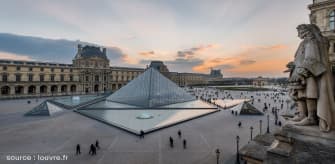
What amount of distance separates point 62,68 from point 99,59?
11.8 m

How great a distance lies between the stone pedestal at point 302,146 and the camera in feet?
8.37

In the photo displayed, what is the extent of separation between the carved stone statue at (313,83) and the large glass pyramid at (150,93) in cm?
2149

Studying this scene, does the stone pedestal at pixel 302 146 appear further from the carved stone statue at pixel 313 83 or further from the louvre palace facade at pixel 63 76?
the louvre palace facade at pixel 63 76

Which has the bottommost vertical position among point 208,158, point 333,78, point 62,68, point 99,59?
point 208,158

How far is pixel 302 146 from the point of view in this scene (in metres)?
2.72

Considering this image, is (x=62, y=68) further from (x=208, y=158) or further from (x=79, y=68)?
(x=208, y=158)

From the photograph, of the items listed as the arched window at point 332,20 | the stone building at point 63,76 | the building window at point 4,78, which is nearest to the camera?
the arched window at point 332,20

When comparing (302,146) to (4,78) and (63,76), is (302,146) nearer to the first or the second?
(4,78)

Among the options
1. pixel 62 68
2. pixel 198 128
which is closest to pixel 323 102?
pixel 198 128

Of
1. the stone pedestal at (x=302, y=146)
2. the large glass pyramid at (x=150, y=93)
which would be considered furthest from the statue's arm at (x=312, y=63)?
the large glass pyramid at (x=150, y=93)

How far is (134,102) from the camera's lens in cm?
2603

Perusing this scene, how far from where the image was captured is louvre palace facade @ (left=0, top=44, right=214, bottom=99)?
40.5 meters

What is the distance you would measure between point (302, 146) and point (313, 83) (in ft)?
3.48

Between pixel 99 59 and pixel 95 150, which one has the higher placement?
pixel 99 59
